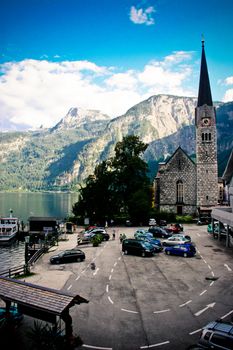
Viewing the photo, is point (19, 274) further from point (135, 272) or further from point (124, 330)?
point (124, 330)

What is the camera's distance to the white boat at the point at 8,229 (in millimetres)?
65713

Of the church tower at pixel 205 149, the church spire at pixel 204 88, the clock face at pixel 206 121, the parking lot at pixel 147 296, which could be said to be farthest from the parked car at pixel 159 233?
the church spire at pixel 204 88

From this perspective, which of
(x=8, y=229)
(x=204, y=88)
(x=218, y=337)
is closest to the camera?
(x=218, y=337)

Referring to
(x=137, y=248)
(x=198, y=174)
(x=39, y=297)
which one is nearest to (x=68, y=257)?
(x=137, y=248)

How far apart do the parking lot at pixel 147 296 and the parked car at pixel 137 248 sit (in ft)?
2.19

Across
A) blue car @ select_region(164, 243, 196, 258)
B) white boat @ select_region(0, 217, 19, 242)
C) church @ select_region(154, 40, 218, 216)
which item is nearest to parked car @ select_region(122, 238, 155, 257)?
blue car @ select_region(164, 243, 196, 258)

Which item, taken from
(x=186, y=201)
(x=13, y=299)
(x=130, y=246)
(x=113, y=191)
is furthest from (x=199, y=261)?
(x=186, y=201)

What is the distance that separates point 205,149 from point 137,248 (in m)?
45.7

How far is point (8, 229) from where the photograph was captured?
68.5 meters

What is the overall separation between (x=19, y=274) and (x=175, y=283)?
13973 millimetres

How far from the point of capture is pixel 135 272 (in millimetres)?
27812

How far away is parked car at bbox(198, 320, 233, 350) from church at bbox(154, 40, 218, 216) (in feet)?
196

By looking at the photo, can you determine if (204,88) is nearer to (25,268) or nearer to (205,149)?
(205,149)

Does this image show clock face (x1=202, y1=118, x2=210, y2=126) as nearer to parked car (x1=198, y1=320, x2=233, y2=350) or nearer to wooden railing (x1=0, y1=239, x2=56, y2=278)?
wooden railing (x1=0, y1=239, x2=56, y2=278)
